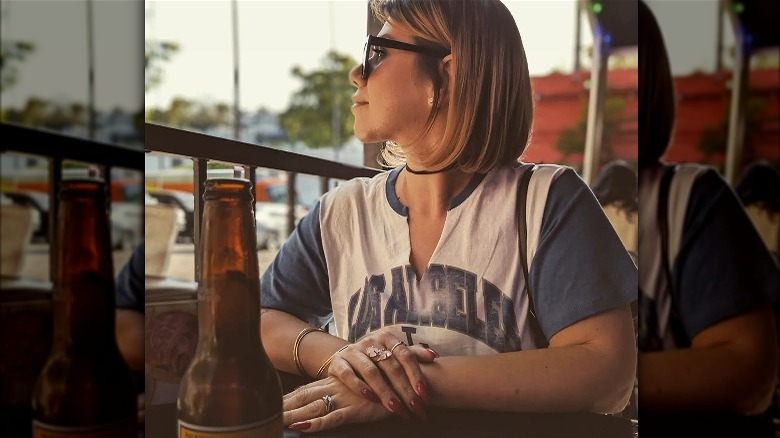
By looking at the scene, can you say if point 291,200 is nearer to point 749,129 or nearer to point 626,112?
point 626,112

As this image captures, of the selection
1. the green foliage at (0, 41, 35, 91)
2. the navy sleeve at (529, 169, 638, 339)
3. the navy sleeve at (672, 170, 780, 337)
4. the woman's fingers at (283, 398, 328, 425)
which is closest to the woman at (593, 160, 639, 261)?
the navy sleeve at (529, 169, 638, 339)

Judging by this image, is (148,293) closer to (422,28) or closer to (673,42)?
(422,28)

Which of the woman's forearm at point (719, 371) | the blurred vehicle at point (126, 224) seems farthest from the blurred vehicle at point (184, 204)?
the woman's forearm at point (719, 371)

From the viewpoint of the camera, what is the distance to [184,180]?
4.30 ft

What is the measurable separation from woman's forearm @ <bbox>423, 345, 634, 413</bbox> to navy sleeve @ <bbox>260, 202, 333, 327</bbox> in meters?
0.27

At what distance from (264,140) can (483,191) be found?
46 cm

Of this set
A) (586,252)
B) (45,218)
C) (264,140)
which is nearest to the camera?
(586,252)

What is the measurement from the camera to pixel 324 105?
1.28 meters

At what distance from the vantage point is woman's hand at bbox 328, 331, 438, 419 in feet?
3.93

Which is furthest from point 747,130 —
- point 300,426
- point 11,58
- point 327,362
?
point 11,58

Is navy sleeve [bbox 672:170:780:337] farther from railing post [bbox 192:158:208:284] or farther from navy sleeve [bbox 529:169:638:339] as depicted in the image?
railing post [bbox 192:158:208:284]

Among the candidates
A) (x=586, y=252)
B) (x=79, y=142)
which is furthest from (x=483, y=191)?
(x=79, y=142)

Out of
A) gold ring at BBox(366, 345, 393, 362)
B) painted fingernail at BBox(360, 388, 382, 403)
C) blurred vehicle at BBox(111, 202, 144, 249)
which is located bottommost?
painted fingernail at BBox(360, 388, 382, 403)

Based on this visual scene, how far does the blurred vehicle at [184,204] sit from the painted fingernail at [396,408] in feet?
1.73
